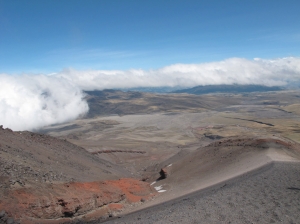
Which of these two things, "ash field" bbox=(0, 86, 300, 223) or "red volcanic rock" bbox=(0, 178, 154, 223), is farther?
"red volcanic rock" bbox=(0, 178, 154, 223)

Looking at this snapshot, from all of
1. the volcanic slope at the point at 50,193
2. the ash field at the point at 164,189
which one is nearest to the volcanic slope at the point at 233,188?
the ash field at the point at 164,189

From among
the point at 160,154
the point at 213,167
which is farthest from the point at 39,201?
the point at 160,154

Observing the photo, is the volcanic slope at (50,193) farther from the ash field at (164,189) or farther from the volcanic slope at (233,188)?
the volcanic slope at (233,188)

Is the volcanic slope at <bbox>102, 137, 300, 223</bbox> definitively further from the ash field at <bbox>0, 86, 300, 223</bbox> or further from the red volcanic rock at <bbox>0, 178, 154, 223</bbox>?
the red volcanic rock at <bbox>0, 178, 154, 223</bbox>

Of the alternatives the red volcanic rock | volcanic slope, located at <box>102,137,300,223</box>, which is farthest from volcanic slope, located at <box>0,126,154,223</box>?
volcanic slope, located at <box>102,137,300,223</box>

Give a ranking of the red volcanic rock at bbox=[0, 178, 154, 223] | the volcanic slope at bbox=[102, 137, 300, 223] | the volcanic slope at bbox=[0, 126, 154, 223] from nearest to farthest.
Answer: the volcanic slope at bbox=[102, 137, 300, 223]
the red volcanic rock at bbox=[0, 178, 154, 223]
the volcanic slope at bbox=[0, 126, 154, 223]

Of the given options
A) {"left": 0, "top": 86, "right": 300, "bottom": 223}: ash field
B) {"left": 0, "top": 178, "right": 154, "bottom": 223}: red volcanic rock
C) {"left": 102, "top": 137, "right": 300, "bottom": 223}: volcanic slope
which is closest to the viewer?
{"left": 102, "top": 137, "right": 300, "bottom": 223}: volcanic slope

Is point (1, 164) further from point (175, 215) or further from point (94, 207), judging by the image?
point (175, 215)
